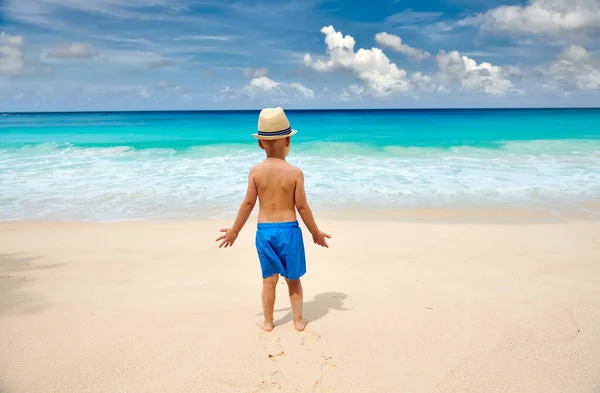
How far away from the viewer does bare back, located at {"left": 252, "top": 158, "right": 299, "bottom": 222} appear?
123 inches

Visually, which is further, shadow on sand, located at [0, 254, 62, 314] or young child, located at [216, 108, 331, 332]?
shadow on sand, located at [0, 254, 62, 314]

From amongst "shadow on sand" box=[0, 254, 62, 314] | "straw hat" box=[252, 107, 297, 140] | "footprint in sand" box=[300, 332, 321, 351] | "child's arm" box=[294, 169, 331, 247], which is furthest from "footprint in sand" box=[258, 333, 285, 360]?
"shadow on sand" box=[0, 254, 62, 314]

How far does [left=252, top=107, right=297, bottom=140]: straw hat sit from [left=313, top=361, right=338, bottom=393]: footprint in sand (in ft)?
4.89

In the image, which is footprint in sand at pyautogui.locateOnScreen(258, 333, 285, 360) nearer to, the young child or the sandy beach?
the sandy beach

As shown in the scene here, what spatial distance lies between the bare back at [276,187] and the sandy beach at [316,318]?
2.89ft

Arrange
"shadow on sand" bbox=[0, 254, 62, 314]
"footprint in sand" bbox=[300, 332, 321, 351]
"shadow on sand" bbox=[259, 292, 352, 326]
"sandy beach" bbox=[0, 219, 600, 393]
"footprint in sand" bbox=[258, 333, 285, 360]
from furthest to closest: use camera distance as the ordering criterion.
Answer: "shadow on sand" bbox=[0, 254, 62, 314] < "shadow on sand" bbox=[259, 292, 352, 326] < "footprint in sand" bbox=[300, 332, 321, 351] < "footprint in sand" bbox=[258, 333, 285, 360] < "sandy beach" bbox=[0, 219, 600, 393]

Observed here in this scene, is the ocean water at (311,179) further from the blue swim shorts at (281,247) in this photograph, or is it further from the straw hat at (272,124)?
the straw hat at (272,124)

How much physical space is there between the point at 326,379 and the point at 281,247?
90 cm

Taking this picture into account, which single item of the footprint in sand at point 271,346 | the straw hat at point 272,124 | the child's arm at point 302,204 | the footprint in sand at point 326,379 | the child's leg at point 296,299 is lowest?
the footprint in sand at point 271,346

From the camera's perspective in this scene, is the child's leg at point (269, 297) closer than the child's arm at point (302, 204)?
No

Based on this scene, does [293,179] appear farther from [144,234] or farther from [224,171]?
[224,171]

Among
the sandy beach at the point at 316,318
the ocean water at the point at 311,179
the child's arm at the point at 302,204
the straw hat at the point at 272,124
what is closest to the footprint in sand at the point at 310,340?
the sandy beach at the point at 316,318

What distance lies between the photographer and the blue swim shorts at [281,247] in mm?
3154

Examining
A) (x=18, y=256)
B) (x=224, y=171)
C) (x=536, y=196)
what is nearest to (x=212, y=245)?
(x=18, y=256)
